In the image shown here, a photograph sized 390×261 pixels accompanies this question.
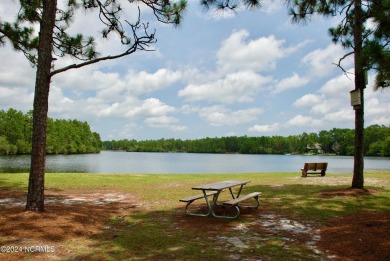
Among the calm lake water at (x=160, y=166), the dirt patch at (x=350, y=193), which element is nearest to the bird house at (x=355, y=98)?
the dirt patch at (x=350, y=193)

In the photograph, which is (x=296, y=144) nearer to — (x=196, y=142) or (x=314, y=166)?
(x=196, y=142)

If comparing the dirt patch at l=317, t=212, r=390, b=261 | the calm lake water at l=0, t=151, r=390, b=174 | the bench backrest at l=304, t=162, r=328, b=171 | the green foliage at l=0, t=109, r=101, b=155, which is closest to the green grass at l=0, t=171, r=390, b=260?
the dirt patch at l=317, t=212, r=390, b=261

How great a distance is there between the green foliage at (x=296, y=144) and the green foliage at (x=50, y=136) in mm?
56893

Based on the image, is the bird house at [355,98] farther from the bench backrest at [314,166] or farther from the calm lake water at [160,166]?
the calm lake water at [160,166]

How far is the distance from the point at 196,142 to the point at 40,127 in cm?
16007

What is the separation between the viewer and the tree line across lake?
76375 millimetres

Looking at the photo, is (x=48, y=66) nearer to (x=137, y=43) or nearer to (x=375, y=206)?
(x=137, y=43)

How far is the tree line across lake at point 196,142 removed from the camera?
76.4 m

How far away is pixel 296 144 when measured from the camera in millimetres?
143125

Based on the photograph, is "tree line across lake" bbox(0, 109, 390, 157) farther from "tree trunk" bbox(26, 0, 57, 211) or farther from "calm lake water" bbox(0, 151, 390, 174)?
"tree trunk" bbox(26, 0, 57, 211)

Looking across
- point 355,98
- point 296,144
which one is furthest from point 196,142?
point 355,98

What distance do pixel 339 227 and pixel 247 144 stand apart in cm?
13801

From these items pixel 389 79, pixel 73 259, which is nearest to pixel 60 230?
pixel 73 259

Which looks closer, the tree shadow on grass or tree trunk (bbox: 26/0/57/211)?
tree trunk (bbox: 26/0/57/211)
